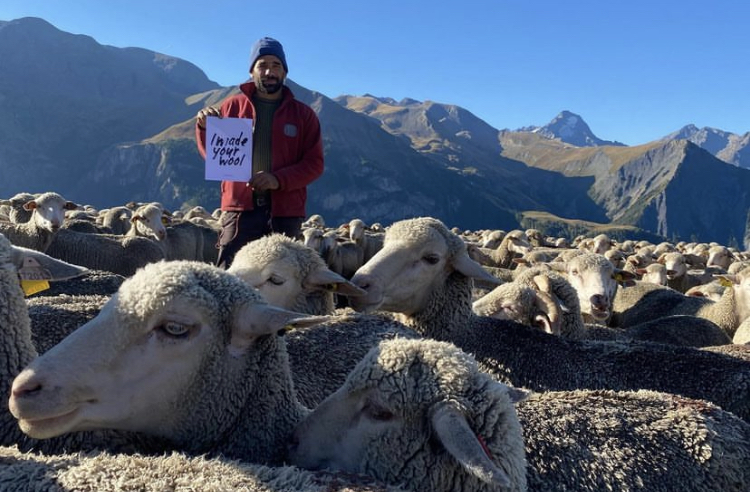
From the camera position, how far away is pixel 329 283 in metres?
4.40

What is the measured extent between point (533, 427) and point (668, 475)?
0.65 m

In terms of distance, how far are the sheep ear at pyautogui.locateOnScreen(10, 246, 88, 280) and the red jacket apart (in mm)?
1705

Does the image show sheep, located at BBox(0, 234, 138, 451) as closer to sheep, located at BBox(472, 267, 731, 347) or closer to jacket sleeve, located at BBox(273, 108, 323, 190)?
jacket sleeve, located at BBox(273, 108, 323, 190)

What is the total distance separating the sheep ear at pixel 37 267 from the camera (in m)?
3.12

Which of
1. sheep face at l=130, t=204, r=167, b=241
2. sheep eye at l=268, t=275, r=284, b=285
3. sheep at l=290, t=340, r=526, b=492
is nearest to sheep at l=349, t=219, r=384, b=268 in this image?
sheep face at l=130, t=204, r=167, b=241

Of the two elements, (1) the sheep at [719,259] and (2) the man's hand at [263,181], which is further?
(1) the sheep at [719,259]

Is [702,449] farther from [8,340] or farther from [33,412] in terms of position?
[8,340]

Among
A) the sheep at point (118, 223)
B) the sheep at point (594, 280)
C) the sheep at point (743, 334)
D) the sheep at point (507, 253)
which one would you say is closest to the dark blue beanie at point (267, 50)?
the sheep at point (594, 280)

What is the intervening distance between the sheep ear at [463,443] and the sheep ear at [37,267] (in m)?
2.00

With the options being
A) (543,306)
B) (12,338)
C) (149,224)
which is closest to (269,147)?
(12,338)

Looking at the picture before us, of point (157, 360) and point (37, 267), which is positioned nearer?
point (157, 360)

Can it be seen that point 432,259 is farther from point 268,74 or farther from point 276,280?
point 268,74

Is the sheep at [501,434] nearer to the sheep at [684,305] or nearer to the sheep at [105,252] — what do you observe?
the sheep at [684,305]

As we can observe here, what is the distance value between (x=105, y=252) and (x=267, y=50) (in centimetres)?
675
